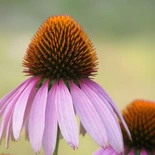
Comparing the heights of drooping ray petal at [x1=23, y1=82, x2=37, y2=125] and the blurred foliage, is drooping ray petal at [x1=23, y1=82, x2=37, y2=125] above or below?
below

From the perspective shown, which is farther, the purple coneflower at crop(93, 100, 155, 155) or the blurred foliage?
the blurred foliage

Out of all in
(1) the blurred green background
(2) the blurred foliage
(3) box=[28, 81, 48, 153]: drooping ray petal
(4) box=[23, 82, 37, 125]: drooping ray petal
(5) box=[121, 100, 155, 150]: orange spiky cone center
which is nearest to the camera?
(3) box=[28, 81, 48, 153]: drooping ray petal

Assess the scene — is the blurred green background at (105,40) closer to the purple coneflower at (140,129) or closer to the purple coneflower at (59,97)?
the purple coneflower at (140,129)

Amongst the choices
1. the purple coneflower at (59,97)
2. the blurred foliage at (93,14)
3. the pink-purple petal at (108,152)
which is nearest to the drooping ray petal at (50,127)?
the purple coneflower at (59,97)

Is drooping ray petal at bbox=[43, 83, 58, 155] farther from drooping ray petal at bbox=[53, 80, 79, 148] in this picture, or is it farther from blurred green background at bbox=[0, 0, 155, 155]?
blurred green background at bbox=[0, 0, 155, 155]

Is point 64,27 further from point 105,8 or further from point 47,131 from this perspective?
point 105,8

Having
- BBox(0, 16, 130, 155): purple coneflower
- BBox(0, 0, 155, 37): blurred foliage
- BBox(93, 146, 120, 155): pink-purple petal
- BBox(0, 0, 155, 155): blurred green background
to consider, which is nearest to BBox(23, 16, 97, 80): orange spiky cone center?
BBox(0, 16, 130, 155): purple coneflower

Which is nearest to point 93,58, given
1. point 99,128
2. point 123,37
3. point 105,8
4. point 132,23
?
point 99,128
